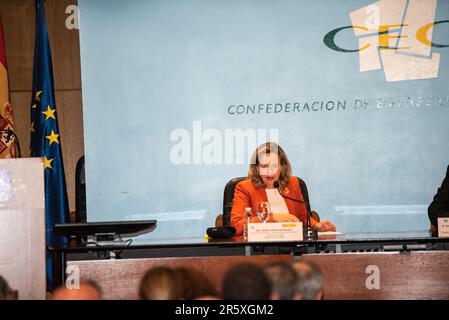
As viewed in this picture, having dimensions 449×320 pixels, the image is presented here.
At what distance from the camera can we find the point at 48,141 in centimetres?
443

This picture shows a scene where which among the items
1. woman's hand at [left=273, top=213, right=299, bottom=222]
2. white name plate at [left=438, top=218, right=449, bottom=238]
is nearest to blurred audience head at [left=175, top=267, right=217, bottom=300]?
white name plate at [left=438, top=218, right=449, bottom=238]

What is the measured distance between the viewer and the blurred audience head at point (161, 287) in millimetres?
1157

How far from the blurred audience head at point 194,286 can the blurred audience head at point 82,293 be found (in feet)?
0.55

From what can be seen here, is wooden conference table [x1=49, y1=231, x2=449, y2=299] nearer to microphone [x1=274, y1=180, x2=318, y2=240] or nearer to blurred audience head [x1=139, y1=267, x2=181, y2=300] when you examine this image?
microphone [x1=274, y1=180, x2=318, y2=240]

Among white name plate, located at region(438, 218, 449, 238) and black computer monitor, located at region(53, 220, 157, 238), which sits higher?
black computer monitor, located at region(53, 220, 157, 238)

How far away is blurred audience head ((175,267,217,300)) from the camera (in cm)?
117

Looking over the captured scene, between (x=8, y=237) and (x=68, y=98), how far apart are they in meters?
3.32

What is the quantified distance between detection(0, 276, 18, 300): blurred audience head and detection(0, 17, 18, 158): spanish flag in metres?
3.12

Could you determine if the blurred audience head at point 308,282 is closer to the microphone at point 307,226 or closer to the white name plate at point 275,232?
the white name plate at point 275,232

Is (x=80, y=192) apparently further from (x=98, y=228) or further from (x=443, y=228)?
(x=443, y=228)

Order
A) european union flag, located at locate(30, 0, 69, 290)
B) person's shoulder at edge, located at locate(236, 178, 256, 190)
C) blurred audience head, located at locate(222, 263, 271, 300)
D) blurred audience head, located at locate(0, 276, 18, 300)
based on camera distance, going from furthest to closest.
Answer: european union flag, located at locate(30, 0, 69, 290)
person's shoulder at edge, located at locate(236, 178, 256, 190)
blurred audience head, located at locate(0, 276, 18, 300)
blurred audience head, located at locate(222, 263, 271, 300)

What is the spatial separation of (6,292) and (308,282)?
0.64 meters

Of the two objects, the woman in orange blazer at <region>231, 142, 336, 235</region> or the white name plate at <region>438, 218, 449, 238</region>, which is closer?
the white name plate at <region>438, 218, 449, 238</region>

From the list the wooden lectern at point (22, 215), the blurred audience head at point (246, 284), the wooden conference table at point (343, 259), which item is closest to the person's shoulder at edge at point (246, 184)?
the wooden conference table at point (343, 259)
